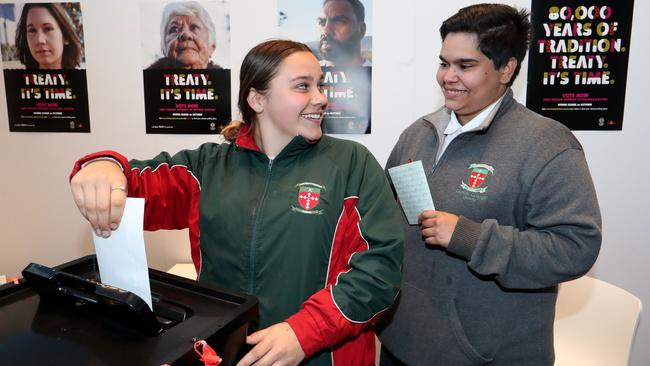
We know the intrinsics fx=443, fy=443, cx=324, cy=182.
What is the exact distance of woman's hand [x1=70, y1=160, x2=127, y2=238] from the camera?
0.67 m

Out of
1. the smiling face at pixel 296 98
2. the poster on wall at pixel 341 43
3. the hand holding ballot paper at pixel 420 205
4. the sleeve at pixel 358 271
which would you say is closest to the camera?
the sleeve at pixel 358 271

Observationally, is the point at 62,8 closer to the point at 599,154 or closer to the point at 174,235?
the point at 174,235

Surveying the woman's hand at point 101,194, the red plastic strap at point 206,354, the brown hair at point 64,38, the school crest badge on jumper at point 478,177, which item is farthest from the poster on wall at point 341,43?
the red plastic strap at point 206,354

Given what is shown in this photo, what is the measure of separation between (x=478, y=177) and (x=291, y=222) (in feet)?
1.70

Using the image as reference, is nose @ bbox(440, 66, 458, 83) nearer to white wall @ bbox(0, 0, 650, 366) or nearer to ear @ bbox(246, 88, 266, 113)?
ear @ bbox(246, 88, 266, 113)

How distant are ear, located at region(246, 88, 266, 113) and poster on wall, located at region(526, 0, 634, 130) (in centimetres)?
131

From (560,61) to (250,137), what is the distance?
1.45 m

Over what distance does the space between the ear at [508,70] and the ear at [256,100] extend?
24.5 inches

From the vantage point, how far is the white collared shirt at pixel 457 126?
3.87 feet

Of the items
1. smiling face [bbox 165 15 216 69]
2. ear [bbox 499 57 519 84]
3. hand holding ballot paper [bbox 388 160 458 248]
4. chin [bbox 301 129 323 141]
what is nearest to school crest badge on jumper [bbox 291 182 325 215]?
chin [bbox 301 129 323 141]

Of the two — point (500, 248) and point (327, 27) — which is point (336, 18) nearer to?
point (327, 27)

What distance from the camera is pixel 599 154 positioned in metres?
1.87

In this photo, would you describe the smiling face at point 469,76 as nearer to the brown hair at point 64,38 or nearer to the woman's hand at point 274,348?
the woman's hand at point 274,348

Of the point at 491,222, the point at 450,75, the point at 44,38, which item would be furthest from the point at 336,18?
the point at 44,38
